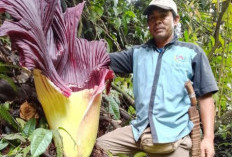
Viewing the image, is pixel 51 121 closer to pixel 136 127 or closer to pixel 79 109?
pixel 79 109

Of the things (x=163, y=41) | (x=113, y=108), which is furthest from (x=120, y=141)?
(x=163, y=41)

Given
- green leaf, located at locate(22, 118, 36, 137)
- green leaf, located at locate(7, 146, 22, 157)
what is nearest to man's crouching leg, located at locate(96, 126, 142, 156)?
green leaf, located at locate(22, 118, 36, 137)

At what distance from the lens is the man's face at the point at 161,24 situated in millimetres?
1761

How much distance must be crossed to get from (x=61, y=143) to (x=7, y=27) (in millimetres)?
477

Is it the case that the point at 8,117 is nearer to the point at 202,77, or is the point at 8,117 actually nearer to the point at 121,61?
the point at 121,61

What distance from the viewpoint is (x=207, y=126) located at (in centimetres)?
172

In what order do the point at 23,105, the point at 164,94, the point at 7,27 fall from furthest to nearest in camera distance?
the point at 164,94, the point at 23,105, the point at 7,27

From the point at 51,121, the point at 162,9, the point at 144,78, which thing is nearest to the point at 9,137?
the point at 51,121

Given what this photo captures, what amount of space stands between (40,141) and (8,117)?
295 millimetres

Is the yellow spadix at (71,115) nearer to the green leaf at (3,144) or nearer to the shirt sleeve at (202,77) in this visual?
the green leaf at (3,144)

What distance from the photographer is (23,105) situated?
1542 millimetres

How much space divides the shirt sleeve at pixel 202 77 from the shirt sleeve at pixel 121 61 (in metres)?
0.37

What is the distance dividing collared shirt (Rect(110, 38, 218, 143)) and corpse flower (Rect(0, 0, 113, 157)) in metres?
0.30

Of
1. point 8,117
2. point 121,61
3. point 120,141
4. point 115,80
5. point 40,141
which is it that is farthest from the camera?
point 115,80
